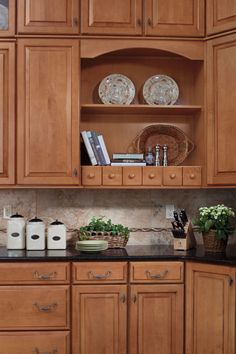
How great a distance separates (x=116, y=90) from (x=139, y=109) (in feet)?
0.73

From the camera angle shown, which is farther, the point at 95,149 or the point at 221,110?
the point at 95,149

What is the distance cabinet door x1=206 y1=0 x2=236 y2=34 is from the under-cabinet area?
1.54 m

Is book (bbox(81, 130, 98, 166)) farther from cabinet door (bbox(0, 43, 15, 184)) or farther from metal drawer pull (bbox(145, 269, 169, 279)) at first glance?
metal drawer pull (bbox(145, 269, 169, 279))

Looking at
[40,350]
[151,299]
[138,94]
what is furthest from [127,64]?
[40,350]

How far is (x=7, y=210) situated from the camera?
3.61 m

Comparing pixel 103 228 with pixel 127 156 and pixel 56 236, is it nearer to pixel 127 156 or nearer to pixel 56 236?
pixel 56 236

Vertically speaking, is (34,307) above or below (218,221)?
below

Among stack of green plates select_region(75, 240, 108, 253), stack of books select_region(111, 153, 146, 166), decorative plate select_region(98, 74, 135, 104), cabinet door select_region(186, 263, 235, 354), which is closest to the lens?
cabinet door select_region(186, 263, 235, 354)

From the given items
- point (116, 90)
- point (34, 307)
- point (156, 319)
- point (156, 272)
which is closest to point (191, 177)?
point (156, 272)

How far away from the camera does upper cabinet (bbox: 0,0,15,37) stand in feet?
10.7

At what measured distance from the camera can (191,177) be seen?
3.36 m

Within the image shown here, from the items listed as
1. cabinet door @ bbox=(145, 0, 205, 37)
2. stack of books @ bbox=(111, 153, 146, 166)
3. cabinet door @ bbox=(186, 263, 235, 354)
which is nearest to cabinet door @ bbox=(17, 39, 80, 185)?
stack of books @ bbox=(111, 153, 146, 166)

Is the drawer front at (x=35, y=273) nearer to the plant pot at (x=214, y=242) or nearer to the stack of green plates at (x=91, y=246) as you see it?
the stack of green plates at (x=91, y=246)

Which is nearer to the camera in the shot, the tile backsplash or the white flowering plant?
the white flowering plant
